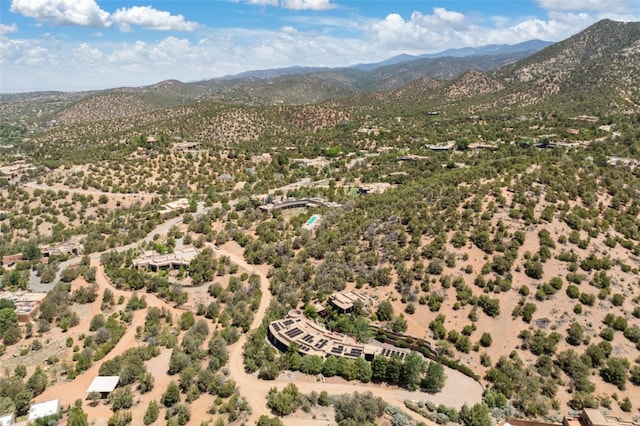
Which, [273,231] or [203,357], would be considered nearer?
[203,357]

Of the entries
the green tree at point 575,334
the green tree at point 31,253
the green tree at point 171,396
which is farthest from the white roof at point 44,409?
the green tree at point 575,334

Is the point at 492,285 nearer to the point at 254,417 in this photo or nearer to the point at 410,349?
the point at 410,349

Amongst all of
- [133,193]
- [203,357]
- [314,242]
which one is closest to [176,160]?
[133,193]

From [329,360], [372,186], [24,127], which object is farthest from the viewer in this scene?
[24,127]

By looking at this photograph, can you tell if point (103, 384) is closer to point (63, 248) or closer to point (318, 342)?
point (318, 342)

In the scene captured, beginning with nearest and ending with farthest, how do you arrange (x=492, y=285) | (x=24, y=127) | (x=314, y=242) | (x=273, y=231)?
(x=492, y=285)
(x=314, y=242)
(x=273, y=231)
(x=24, y=127)

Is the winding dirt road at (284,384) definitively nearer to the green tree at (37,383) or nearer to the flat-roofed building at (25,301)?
→ the green tree at (37,383)
